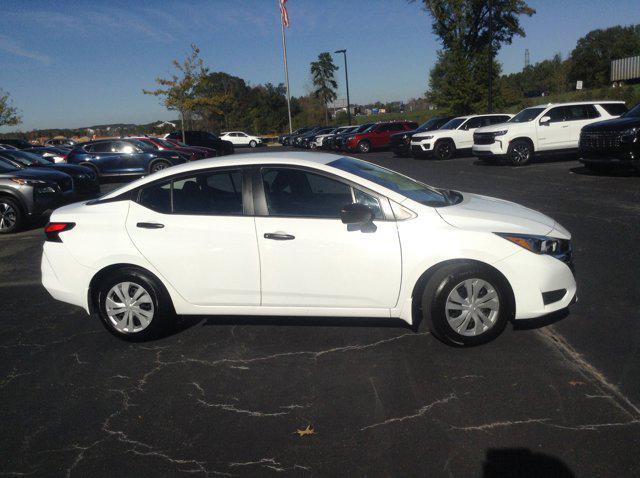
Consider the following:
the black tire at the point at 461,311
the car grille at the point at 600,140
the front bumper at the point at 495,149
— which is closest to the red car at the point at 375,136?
the front bumper at the point at 495,149

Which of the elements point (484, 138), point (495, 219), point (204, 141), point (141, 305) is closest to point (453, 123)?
point (484, 138)

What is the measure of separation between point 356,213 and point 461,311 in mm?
1103

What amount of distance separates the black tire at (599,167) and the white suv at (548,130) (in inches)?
126

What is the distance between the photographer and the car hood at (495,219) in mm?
4094

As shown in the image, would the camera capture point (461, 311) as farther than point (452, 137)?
No

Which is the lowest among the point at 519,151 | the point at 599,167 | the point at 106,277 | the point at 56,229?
the point at 106,277

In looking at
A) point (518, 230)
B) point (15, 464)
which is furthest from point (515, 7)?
point (15, 464)

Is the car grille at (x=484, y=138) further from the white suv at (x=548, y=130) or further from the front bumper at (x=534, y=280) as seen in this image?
the front bumper at (x=534, y=280)

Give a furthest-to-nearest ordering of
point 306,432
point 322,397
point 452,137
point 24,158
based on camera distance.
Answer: point 452,137
point 24,158
point 322,397
point 306,432

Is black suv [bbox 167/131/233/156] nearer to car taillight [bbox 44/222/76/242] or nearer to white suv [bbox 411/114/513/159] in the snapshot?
white suv [bbox 411/114/513/159]

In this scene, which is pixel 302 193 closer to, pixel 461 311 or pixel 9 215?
pixel 461 311

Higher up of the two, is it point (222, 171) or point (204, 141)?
point (204, 141)

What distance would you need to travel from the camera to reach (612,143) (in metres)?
12.4

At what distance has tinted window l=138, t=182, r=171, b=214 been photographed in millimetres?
4504
